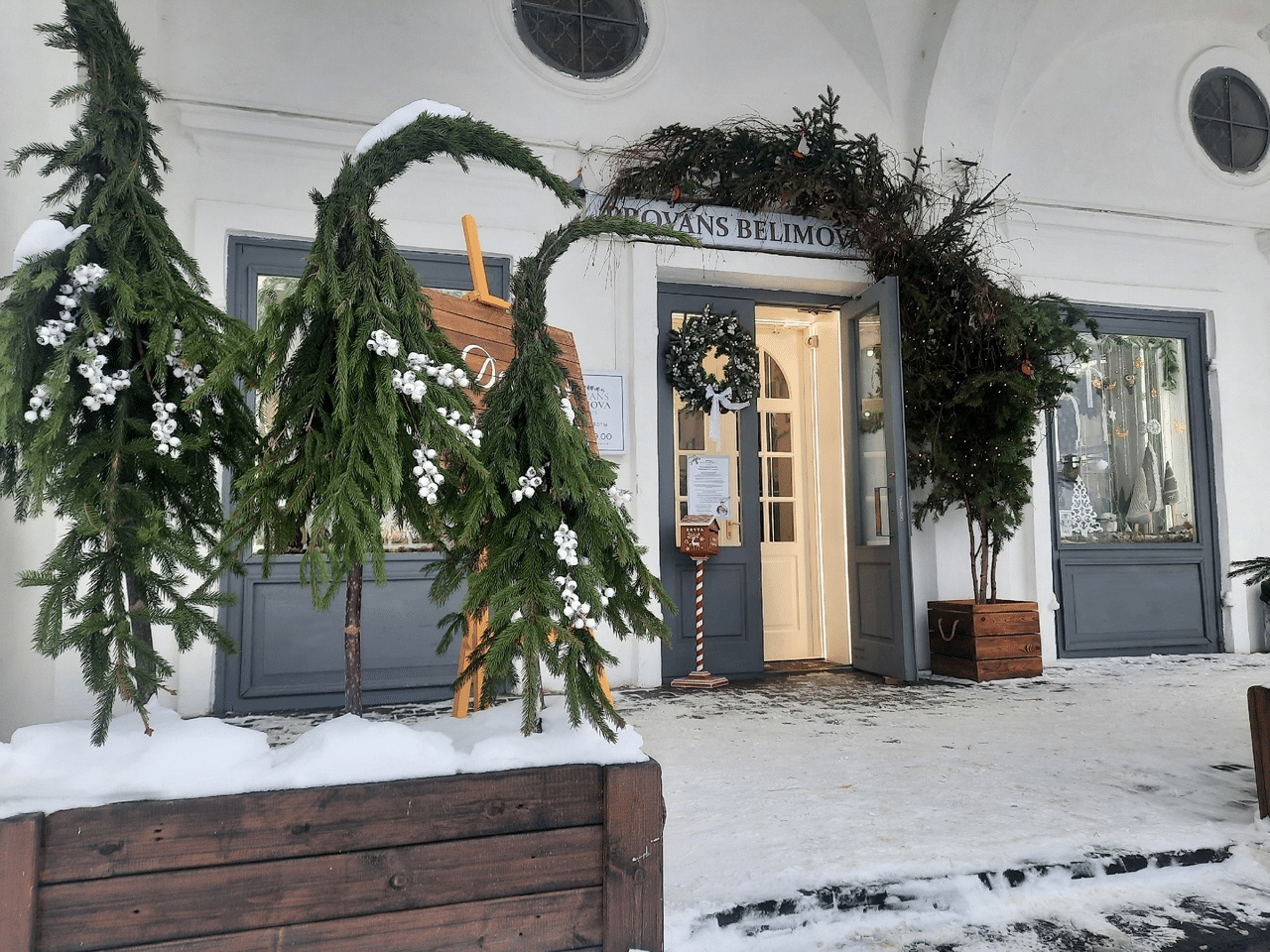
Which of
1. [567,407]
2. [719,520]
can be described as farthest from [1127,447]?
[567,407]

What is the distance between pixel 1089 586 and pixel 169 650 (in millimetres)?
5675

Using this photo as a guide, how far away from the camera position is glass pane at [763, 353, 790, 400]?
21.5ft

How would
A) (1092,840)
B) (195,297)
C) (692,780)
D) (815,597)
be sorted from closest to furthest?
(195,297)
(1092,840)
(692,780)
(815,597)

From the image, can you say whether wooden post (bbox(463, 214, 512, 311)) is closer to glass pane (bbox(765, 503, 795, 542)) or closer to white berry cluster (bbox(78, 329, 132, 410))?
white berry cluster (bbox(78, 329, 132, 410))

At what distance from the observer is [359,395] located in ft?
4.23

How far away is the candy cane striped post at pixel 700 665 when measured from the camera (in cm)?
495

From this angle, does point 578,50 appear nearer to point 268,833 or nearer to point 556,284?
point 556,284

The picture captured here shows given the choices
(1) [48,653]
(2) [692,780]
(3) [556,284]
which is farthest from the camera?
(3) [556,284]

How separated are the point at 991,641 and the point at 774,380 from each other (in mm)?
2496

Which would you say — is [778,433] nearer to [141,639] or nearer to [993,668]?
[993,668]

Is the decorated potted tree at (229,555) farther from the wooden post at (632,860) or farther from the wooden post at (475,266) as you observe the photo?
the wooden post at (475,266)

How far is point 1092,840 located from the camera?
220 cm

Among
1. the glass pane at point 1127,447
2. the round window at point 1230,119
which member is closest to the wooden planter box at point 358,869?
the glass pane at point 1127,447

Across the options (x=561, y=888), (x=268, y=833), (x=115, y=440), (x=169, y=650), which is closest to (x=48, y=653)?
(x=115, y=440)
